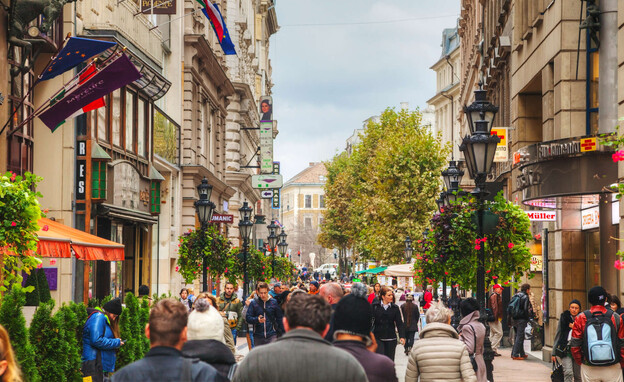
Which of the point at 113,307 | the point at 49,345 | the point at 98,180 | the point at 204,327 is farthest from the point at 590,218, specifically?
the point at 204,327

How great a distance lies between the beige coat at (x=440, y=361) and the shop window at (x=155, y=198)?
2198 cm

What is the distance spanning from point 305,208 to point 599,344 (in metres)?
156

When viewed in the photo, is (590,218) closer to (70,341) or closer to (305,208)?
(70,341)

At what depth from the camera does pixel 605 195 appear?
64.1 feet

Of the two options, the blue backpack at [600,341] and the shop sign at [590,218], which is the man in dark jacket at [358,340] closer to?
the blue backpack at [600,341]

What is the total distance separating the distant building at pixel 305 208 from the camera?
156 metres

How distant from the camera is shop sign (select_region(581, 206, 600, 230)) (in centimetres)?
2098

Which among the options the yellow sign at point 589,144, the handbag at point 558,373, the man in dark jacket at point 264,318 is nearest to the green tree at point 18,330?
the man in dark jacket at point 264,318

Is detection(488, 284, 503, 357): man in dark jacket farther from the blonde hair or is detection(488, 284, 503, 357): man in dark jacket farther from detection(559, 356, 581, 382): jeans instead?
the blonde hair

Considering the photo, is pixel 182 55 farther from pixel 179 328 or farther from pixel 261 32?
pixel 261 32

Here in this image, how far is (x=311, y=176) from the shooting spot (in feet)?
563

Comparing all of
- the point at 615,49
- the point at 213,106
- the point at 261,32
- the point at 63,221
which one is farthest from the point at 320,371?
the point at 261,32

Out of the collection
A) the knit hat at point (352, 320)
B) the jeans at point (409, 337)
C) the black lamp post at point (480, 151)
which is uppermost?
the black lamp post at point (480, 151)

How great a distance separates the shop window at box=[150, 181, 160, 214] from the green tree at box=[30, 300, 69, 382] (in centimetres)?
1809
